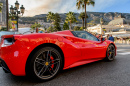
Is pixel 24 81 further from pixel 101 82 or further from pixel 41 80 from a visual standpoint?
pixel 101 82

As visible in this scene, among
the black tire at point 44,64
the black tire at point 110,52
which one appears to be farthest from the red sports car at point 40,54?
the black tire at point 110,52

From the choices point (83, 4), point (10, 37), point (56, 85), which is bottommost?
point (56, 85)

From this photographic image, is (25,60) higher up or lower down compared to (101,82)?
higher up

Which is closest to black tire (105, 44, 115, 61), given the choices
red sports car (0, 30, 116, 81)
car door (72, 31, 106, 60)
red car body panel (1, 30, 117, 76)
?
car door (72, 31, 106, 60)

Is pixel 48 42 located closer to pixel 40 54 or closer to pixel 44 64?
pixel 40 54

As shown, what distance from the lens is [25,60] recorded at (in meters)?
2.01

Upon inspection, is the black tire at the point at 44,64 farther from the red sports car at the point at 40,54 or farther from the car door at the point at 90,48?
the car door at the point at 90,48

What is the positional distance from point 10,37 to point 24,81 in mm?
893

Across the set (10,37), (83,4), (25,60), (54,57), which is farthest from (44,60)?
(83,4)

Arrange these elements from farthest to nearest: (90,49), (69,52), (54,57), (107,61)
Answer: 1. (107,61)
2. (90,49)
3. (69,52)
4. (54,57)

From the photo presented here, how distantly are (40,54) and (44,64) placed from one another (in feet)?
0.73

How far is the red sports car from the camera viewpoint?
1.99m

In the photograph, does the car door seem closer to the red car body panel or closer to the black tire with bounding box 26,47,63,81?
the red car body panel

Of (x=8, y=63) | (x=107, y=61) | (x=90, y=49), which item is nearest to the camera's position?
(x=8, y=63)
